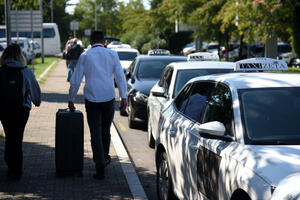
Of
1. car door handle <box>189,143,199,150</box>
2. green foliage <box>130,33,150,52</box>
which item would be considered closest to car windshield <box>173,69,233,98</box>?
car door handle <box>189,143,199,150</box>

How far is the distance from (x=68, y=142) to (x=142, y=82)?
16.7ft

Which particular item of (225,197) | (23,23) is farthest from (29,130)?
(23,23)

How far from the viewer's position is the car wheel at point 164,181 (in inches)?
222

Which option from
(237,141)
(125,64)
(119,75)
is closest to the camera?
(237,141)

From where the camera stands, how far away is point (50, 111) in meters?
14.0

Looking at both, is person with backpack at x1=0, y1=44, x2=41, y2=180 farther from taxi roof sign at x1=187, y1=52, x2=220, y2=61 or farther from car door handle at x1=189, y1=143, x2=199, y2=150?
taxi roof sign at x1=187, y1=52, x2=220, y2=61

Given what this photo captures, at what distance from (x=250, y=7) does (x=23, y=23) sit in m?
10.1

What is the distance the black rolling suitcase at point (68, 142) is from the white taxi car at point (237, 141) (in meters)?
1.63

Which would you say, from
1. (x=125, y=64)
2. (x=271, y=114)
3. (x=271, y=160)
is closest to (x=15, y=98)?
(x=271, y=114)

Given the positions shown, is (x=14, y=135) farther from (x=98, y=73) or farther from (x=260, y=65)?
(x=260, y=65)

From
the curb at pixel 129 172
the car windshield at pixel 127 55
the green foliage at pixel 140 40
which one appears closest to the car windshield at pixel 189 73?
the curb at pixel 129 172

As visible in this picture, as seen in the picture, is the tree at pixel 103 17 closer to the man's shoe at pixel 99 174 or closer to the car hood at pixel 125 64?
the car hood at pixel 125 64

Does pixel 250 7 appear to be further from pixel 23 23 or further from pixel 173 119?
pixel 173 119

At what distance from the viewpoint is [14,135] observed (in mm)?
6883
